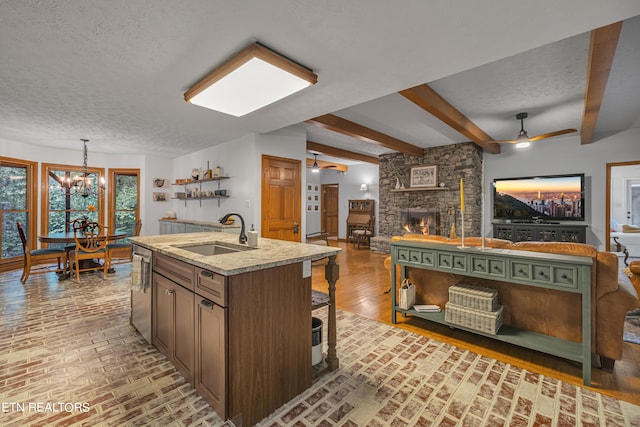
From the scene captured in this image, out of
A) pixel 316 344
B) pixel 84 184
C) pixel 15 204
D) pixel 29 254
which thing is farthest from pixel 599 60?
pixel 15 204

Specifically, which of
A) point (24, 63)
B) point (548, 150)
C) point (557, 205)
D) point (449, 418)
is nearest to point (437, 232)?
point (557, 205)

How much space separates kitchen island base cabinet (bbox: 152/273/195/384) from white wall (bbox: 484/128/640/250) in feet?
23.2

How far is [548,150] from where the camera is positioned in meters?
6.12

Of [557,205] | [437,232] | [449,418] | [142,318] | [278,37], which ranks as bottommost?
[449,418]

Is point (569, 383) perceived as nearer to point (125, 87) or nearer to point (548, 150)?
point (125, 87)

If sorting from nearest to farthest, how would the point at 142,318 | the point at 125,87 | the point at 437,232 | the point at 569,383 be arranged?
the point at 569,383 → the point at 142,318 → the point at 125,87 → the point at 437,232

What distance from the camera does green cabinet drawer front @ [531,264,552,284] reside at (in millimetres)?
2121

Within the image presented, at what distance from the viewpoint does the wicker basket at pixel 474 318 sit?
2.39 meters

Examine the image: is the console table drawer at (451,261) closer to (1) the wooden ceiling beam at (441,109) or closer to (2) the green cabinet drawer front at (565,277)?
(2) the green cabinet drawer front at (565,277)

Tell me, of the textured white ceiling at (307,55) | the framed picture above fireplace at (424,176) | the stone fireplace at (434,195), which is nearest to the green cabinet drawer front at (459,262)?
the textured white ceiling at (307,55)

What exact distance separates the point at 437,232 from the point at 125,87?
6335 millimetres

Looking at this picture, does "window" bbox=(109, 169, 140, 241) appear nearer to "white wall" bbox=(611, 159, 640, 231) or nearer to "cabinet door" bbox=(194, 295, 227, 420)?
"cabinet door" bbox=(194, 295, 227, 420)

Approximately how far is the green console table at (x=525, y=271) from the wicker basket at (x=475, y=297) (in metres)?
0.19

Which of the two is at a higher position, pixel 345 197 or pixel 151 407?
pixel 345 197
